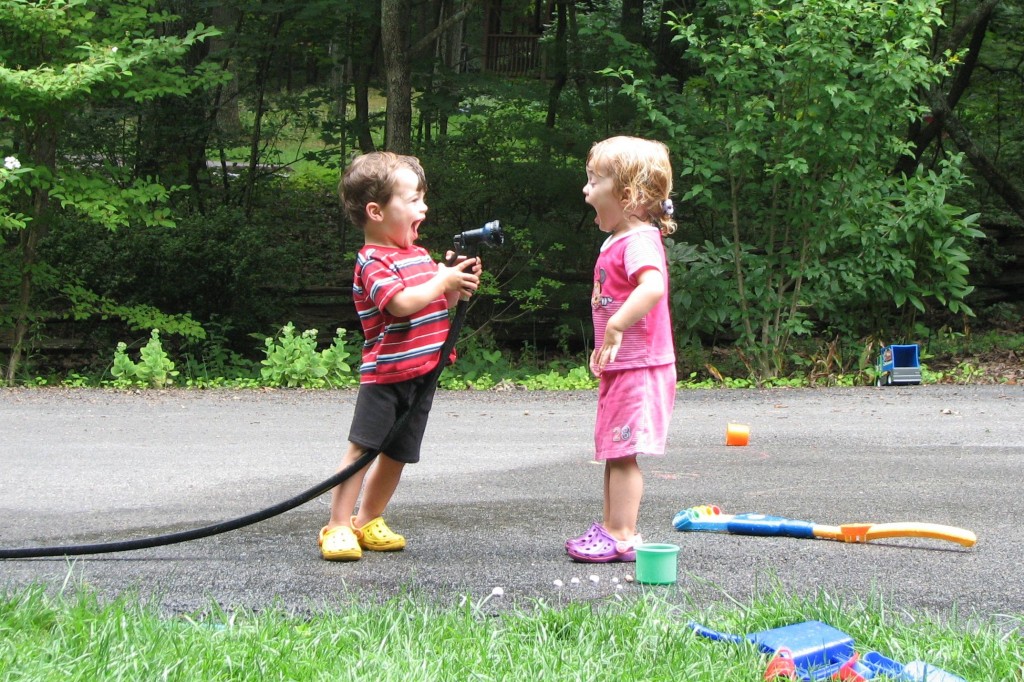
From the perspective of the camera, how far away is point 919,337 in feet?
38.3

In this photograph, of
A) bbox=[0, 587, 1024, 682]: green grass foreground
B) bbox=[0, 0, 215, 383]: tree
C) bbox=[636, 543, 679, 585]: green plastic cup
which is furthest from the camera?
bbox=[0, 0, 215, 383]: tree

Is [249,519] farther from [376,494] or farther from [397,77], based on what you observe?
[397,77]

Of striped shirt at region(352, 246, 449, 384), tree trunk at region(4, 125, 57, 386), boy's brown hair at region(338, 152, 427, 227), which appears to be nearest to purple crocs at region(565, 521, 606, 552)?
striped shirt at region(352, 246, 449, 384)

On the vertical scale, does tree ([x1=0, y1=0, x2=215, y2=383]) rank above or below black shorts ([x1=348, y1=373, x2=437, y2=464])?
above

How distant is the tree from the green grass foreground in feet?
24.7

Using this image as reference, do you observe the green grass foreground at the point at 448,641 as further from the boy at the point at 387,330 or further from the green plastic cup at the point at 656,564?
the boy at the point at 387,330

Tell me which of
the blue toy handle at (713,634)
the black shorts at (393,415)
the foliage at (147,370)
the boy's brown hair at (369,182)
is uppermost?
the boy's brown hair at (369,182)

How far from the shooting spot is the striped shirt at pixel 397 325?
3627mm

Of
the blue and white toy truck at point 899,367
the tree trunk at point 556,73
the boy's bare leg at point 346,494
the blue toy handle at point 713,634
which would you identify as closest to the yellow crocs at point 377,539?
the boy's bare leg at point 346,494

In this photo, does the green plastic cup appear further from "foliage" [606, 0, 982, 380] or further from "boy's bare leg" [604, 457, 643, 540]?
"foliage" [606, 0, 982, 380]

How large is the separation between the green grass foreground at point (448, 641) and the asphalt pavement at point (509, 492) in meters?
0.19

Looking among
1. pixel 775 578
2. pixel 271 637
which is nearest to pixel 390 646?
pixel 271 637

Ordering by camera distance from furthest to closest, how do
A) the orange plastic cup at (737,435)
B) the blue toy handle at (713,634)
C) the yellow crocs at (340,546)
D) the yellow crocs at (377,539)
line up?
the orange plastic cup at (737,435) < the yellow crocs at (377,539) < the yellow crocs at (340,546) < the blue toy handle at (713,634)

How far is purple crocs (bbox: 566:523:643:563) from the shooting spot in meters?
3.61
